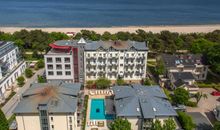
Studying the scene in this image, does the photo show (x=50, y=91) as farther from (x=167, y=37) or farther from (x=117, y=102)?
(x=167, y=37)

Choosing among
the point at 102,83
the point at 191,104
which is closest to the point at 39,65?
the point at 102,83

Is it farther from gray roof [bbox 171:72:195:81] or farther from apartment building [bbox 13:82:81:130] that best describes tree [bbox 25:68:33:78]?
gray roof [bbox 171:72:195:81]

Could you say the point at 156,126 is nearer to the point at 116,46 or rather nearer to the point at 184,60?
the point at 116,46

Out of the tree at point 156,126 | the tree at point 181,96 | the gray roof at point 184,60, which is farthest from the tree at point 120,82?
the tree at point 156,126

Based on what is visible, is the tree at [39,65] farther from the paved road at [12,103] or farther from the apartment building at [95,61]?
the apartment building at [95,61]

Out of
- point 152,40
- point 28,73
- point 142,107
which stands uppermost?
point 152,40

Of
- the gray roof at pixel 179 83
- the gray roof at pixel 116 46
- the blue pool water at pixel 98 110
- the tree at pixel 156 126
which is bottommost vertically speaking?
the blue pool water at pixel 98 110

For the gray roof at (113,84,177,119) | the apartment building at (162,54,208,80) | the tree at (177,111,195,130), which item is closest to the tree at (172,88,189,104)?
the gray roof at (113,84,177,119)

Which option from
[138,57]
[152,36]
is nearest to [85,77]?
[138,57]
